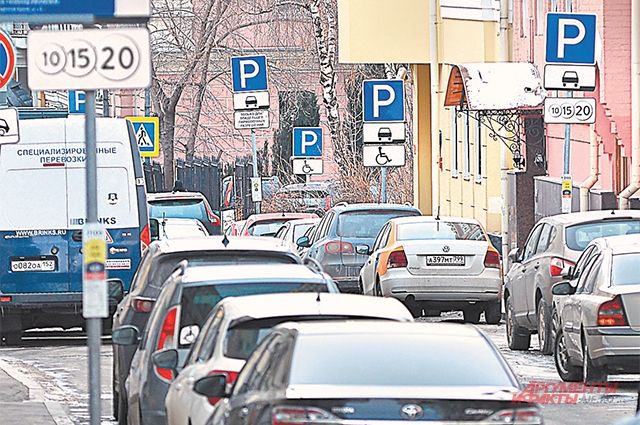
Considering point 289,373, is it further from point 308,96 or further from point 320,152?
point 308,96

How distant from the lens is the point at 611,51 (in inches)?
1020

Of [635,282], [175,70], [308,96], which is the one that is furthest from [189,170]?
[635,282]

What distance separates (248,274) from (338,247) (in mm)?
15243

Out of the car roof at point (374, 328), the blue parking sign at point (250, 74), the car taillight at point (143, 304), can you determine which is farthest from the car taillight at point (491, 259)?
the car roof at point (374, 328)

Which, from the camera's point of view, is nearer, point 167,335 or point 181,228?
point 167,335

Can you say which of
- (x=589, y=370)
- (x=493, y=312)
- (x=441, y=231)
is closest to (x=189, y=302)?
(x=589, y=370)

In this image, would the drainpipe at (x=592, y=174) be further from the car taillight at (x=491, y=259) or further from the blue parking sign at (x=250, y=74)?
the blue parking sign at (x=250, y=74)

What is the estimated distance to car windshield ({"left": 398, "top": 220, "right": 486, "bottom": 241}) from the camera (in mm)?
23141

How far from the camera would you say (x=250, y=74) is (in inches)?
1254

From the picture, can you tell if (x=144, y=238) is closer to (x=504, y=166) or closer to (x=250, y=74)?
(x=250, y=74)

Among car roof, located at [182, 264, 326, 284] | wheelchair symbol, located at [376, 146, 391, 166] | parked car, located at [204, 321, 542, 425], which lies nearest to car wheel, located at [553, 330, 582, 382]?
car roof, located at [182, 264, 326, 284]

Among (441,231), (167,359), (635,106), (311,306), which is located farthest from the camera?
(635,106)

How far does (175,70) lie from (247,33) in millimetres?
10191

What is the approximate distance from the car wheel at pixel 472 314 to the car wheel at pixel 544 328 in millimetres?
4052
